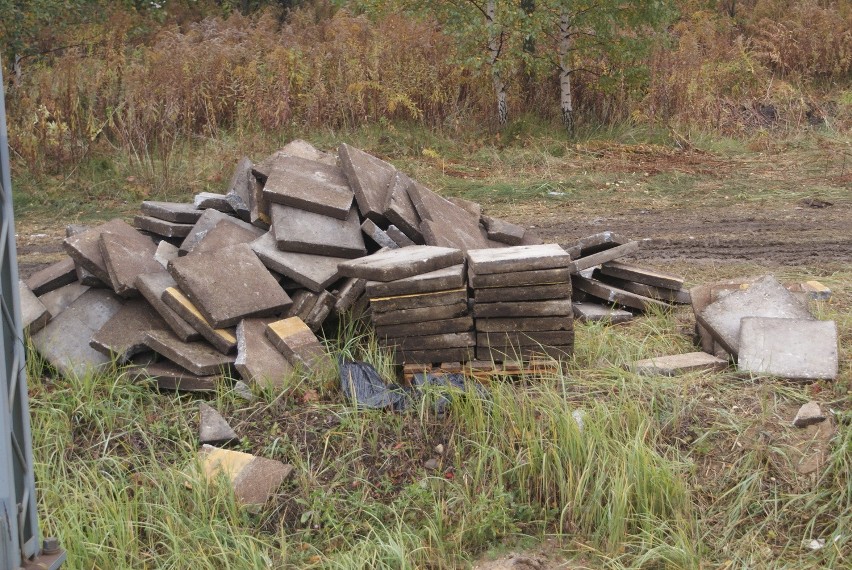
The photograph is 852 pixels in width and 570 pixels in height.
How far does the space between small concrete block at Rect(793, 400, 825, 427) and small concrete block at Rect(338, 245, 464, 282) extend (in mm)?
2121

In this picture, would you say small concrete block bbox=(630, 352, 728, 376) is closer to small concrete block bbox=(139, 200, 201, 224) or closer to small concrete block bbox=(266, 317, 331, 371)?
small concrete block bbox=(266, 317, 331, 371)

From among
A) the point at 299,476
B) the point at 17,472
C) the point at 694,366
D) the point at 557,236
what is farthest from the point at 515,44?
the point at 17,472

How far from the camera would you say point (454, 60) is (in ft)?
39.7

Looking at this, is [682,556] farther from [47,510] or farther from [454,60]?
[454,60]

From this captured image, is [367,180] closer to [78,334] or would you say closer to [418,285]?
[418,285]

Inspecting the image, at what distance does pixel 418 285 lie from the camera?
5.05 metres

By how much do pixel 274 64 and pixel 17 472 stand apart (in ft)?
33.8

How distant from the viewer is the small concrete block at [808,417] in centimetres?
450

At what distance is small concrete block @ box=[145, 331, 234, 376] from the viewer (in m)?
5.03

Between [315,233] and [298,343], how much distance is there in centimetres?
100

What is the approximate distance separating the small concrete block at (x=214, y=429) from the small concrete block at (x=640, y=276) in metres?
3.09

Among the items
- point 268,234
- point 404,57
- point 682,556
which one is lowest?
point 682,556

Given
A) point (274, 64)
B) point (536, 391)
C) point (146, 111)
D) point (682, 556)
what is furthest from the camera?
point (274, 64)

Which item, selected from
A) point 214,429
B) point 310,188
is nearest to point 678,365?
point 214,429
